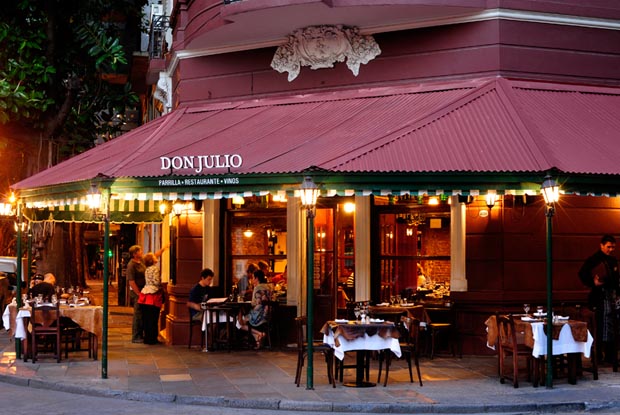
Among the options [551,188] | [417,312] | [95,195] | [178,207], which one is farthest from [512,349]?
[178,207]

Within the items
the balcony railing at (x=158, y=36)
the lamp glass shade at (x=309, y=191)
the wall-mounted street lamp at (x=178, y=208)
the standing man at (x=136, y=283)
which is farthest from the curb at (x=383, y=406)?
the balcony railing at (x=158, y=36)

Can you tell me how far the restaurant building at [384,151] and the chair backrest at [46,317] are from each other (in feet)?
5.54

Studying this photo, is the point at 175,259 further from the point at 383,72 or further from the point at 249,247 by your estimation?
the point at 383,72

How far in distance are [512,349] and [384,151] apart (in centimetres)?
322

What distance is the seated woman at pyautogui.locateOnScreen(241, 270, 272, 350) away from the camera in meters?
16.9

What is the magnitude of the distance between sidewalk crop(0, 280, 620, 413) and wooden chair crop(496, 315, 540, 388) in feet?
0.51

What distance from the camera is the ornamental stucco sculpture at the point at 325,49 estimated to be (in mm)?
16453

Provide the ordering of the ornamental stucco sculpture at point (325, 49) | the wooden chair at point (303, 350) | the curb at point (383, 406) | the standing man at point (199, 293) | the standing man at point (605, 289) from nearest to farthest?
the curb at point (383, 406)
the wooden chair at point (303, 350)
the standing man at point (605, 289)
the ornamental stucco sculpture at point (325, 49)
the standing man at point (199, 293)

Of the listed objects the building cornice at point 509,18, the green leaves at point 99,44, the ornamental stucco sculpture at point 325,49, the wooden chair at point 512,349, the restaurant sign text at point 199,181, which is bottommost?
the wooden chair at point 512,349

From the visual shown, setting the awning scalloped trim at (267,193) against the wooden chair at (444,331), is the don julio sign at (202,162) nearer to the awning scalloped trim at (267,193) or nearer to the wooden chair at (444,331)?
the awning scalloped trim at (267,193)

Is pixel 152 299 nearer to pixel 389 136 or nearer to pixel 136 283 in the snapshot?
pixel 136 283

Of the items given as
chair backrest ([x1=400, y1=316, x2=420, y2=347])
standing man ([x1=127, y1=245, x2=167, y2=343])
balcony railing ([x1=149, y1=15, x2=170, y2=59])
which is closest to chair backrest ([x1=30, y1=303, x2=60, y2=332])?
standing man ([x1=127, y1=245, x2=167, y2=343])

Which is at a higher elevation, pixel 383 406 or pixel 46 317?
pixel 46 317

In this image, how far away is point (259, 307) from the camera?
16.9 metres
